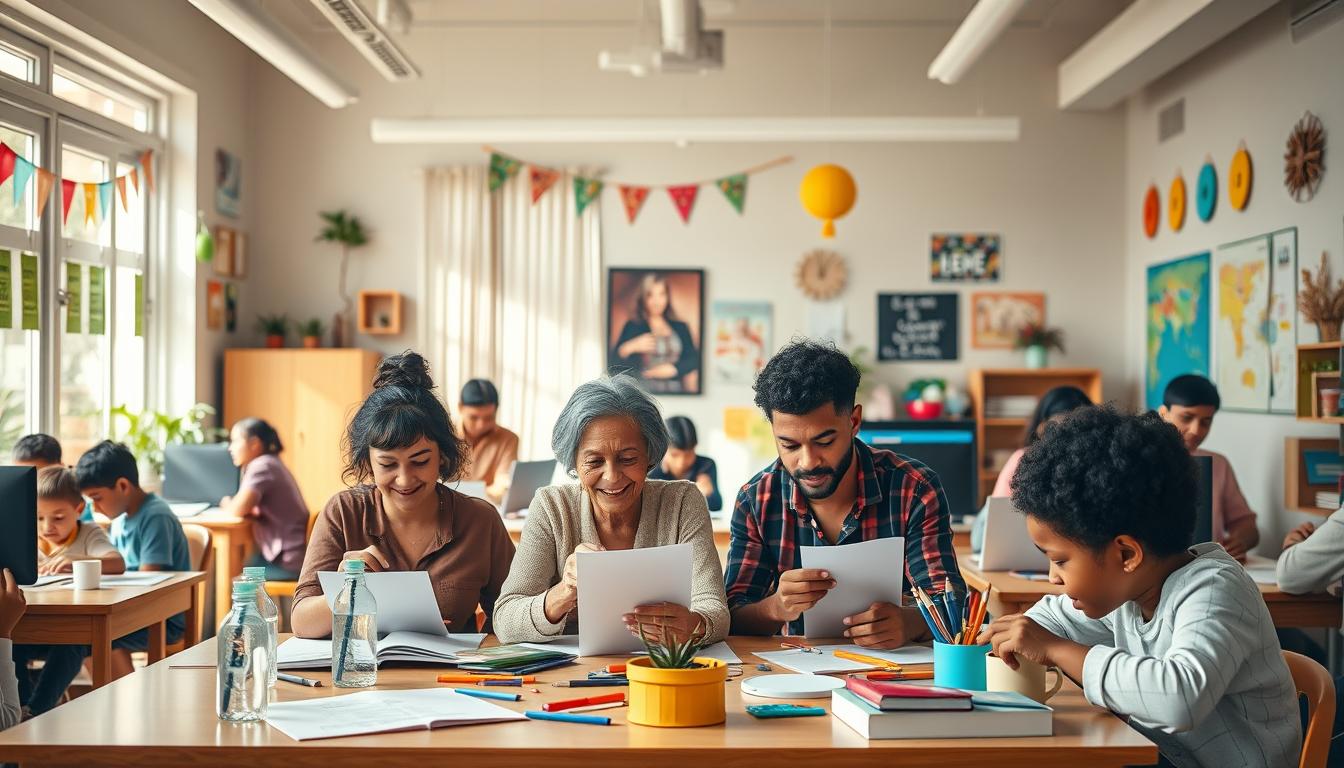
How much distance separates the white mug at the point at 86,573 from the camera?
348cm

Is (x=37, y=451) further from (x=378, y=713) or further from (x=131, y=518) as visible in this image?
(x=378, y=713)

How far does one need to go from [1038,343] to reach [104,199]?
17.5 ft

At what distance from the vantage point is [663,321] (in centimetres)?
764

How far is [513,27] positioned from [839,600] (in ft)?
19.9

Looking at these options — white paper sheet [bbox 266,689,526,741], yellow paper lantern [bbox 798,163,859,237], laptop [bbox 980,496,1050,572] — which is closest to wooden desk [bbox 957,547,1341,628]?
laptop [bbox 980,496,1050,572]

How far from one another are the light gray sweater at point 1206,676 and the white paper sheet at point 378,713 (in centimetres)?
89

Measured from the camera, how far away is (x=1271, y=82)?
571 cm

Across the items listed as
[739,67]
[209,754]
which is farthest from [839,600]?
[739,67]

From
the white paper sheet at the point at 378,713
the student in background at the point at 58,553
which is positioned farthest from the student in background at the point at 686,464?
the white paper sheet at the point at 378,713

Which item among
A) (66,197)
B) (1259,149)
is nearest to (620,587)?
(66,197)

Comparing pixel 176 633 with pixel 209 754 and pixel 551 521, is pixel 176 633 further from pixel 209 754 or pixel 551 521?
pixel 209 754

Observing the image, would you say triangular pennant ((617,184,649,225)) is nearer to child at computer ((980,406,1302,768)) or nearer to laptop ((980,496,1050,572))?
laptop ((980,496,1050,572))

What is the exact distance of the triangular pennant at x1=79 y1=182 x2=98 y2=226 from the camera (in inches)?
232

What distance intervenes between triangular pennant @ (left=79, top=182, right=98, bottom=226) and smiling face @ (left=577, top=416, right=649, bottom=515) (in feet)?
14.5
